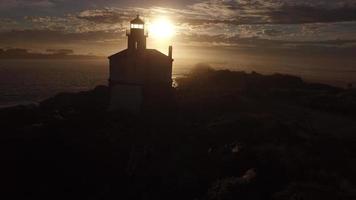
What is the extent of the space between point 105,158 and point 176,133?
17.2 ft

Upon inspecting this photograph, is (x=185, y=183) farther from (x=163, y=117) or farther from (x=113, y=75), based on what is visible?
(x=113, y=75)

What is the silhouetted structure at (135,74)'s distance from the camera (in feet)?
110

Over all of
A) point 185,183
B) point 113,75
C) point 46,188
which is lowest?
point 46,188

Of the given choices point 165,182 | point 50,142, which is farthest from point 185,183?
point 50,142

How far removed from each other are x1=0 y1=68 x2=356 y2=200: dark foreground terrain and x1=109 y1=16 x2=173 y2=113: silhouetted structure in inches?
59.5

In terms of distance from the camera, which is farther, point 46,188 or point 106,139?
point 106,139

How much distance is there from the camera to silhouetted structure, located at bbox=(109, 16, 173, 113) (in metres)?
33.6

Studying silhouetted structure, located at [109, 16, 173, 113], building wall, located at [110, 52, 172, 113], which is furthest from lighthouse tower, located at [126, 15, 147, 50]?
building wall, located at [110, 52, 172, 113]

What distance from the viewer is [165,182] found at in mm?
21203

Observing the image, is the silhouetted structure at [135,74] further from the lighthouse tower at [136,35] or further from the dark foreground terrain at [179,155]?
the dark foreground terrain at [179,155]

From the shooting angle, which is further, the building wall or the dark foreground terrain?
the building wall

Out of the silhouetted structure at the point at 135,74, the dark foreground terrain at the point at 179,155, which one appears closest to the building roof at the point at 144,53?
the silhouetted structure at the point at 135,74

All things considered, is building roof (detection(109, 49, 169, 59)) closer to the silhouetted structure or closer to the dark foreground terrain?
the silhouetted structure

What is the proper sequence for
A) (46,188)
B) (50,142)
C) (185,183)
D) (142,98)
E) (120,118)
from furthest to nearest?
1. (142,98)
2. (120,118)
3. (50,142)
4. (46,188)
5. (185,183)
